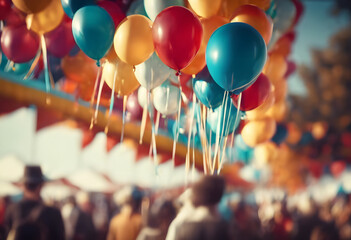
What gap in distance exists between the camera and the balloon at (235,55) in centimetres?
149

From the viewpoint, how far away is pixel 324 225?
4641 millimetres

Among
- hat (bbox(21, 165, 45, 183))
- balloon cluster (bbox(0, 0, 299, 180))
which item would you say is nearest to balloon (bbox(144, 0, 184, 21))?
balloon cluster (bbox(0, 0, 299, 180))

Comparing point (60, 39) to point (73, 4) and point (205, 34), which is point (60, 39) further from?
point (205, 34)

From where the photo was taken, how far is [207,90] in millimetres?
1858

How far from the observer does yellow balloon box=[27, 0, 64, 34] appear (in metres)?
1.81

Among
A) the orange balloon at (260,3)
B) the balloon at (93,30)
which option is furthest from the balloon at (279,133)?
the balloon at (93,30)

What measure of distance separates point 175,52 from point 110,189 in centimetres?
493

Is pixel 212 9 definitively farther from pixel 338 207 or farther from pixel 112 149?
pixel 338 207

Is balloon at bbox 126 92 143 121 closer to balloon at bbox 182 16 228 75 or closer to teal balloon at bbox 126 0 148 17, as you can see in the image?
teal balloon at bbox 126 0 148 17

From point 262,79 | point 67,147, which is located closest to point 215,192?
point 262,79

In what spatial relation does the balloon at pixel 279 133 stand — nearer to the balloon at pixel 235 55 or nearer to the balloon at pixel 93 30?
the balloon at pixel 235 55

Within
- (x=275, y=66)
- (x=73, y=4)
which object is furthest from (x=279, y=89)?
(x=73, y=4)

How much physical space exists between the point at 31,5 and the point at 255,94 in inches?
56.1

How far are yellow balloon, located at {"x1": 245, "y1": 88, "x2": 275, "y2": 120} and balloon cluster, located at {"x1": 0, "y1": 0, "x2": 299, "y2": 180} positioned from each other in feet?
0.04
